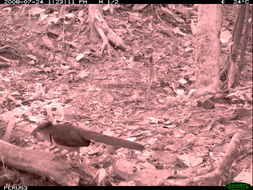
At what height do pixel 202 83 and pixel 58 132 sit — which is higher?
pixel 202 83

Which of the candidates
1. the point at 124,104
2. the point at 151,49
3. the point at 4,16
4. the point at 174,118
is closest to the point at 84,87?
the point at 124,104

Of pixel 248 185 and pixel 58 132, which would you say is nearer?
pixel 248 185

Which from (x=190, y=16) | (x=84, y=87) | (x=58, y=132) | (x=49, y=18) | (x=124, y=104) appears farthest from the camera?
(x=49, y=18)

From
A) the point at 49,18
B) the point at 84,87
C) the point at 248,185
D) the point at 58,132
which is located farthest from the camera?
the point at 49,18

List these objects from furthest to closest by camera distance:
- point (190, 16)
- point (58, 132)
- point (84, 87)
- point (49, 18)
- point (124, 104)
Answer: point (49, 18)
point (84, 87)
point (124, 104)
point (190, 16)
point (58, 132)

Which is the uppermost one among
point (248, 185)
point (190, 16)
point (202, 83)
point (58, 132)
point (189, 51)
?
point (190, 16)

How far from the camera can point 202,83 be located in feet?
8.45

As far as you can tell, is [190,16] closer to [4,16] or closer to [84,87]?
[84,87]

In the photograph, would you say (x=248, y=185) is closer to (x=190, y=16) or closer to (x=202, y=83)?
(x=202, y=83)

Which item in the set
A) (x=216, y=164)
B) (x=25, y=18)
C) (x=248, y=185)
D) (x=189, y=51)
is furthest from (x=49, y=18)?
(x=248, y=185)

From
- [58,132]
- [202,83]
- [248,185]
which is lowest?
[248,185]

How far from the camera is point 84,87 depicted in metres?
3.01

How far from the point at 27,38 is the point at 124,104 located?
1237mm

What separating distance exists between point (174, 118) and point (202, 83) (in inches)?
11.8
